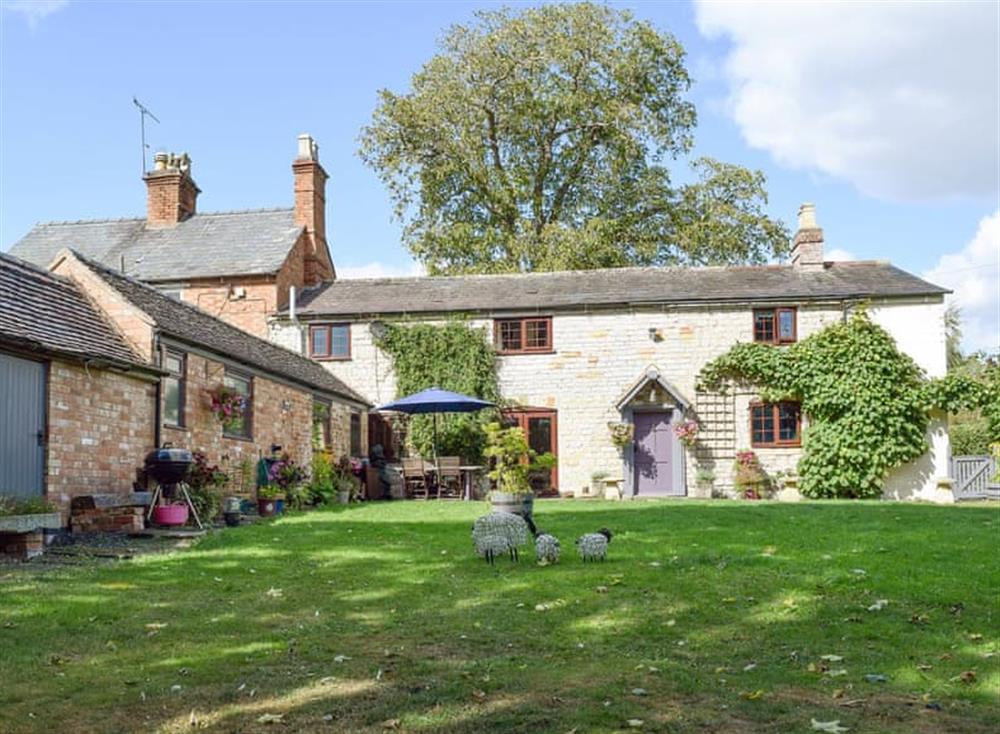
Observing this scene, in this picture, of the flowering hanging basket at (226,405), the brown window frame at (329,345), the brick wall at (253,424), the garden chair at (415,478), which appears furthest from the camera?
the brown window frame at (329,345)

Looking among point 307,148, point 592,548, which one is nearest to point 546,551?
point 592,548

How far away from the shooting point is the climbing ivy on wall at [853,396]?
73.7 feet

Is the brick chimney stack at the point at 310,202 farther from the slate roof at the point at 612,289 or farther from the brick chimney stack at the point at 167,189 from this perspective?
the brick chimney stack at the point at 167,189

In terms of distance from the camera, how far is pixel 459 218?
33625mm

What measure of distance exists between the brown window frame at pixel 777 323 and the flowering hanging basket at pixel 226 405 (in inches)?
518

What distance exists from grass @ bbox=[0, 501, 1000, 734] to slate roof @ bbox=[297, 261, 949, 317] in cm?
1337

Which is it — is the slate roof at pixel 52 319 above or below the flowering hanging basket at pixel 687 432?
above

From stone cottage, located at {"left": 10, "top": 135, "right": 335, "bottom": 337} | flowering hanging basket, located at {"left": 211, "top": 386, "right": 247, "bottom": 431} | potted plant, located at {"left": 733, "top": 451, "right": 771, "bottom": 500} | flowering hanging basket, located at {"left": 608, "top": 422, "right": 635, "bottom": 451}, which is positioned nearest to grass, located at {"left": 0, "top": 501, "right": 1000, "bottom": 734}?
flowering hanging basket, located at {"left": 211, "top": 386, "right": 247, "bottom": 431}

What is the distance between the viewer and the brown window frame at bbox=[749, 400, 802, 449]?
23.3 m

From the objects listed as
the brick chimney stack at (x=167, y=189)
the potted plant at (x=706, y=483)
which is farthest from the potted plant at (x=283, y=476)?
the brick chimney stack at (x=167, y=189)

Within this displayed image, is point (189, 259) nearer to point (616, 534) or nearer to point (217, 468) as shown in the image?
point (217, 468)

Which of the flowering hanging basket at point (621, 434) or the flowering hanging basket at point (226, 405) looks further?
the flowering hanging basket at point (621, 434)

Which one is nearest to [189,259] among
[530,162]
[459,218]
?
[459,218]

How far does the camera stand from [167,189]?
28.8m
